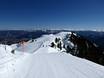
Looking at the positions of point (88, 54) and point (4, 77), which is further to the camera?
point (88, 54)

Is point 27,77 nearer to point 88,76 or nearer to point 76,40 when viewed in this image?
point 88,76

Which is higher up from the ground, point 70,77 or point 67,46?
point 70,77

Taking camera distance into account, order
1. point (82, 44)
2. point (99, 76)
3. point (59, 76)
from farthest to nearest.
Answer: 1. point (82, 44)
2. point (59, 76)
3. point (99, 76)

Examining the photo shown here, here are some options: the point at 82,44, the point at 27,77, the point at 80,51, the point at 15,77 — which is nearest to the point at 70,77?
the point at 27,77

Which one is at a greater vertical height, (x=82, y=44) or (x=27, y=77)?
(x=27, y=77)

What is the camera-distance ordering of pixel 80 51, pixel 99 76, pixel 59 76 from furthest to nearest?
1. pixel 80 51
2. pixel 59 76
3. pixel 99 76

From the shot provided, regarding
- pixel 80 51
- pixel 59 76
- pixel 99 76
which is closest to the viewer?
pixel 99 76

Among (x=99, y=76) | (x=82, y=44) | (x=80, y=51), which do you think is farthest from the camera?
(x=82, y=44)

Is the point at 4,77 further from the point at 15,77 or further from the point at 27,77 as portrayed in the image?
the point at 27,77

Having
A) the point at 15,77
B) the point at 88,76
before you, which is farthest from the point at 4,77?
the point at 88,76

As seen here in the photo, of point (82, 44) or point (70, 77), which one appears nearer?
point (70, 77)
